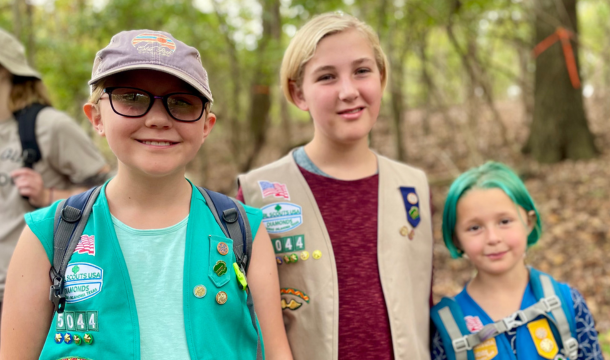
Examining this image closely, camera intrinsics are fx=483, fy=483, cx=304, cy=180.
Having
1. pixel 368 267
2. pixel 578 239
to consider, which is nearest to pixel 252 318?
pixel 368 267

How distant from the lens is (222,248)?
59.8 inches

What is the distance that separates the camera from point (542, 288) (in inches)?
83.7

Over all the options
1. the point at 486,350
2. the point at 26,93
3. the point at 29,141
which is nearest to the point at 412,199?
the point at 486,350

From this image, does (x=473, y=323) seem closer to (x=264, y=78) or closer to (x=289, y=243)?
(x=289, y=243)

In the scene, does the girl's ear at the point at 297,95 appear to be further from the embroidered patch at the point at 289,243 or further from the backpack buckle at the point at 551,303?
the backpack buckle at the point at 551,303

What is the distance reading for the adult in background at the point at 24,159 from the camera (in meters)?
2.29

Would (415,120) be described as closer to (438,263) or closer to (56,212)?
(438,263)

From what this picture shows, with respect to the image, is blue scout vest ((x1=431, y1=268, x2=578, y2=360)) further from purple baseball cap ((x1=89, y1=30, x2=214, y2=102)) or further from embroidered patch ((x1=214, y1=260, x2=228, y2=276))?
purple baseball cap ((x1=89, y1=30, x2=214, y2=102))

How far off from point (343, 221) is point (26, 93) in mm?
1748

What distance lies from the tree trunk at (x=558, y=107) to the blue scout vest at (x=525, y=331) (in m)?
6.84

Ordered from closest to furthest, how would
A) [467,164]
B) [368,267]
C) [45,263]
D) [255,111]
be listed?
[45,263], [368,267], [467,164], [255,111]

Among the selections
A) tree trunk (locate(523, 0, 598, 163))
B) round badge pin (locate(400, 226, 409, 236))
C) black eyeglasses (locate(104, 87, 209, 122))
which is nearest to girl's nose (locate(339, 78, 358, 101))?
round badge pin (locate(400, 226, 409, 236))

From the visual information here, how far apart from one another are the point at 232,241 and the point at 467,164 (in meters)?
8.31

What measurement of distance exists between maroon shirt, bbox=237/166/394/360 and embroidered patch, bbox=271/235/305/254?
0.41ft
